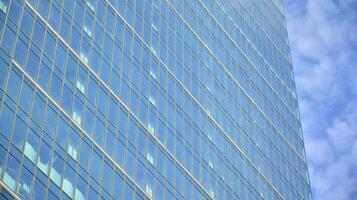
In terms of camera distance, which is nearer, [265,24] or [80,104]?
[80,104]

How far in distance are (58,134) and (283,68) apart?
5919 centimetres

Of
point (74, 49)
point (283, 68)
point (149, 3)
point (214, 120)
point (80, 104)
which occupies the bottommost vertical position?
point (80, 104)

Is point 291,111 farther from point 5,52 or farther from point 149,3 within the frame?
point 5,52

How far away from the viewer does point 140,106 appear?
6519 cm

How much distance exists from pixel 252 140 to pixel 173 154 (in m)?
19.6

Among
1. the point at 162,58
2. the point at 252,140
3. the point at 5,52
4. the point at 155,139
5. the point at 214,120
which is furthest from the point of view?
the point at 252,140

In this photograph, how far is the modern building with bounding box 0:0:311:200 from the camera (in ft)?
170

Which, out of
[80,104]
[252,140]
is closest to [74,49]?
[80,104]

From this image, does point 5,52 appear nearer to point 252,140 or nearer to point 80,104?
point 80,104

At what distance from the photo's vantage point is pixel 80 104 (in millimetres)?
57312

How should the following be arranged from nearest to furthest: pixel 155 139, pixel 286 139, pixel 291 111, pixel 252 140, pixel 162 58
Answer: pixel 155 139 < pixel 162 58 < pixel 252 140 < pixel 286 139 < pixel 291 111

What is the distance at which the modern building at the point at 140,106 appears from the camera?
5181 centimetres

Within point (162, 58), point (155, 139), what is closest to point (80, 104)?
point (155, 139)

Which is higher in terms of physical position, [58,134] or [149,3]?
[149,3]
